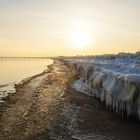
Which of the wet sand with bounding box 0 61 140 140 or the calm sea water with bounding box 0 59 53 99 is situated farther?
the calm sea water with bounding box 0 59 53 99

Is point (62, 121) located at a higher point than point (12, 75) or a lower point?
higher

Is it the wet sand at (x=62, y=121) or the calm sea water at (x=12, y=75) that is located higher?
the wet sand at (x=62, y=121)

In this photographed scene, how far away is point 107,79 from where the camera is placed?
73.4 ft

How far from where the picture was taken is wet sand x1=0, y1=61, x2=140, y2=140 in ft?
46.8

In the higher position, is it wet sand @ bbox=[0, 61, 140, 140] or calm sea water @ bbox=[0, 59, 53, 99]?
wet sand @ bbox=[0, 61, 140, 140]

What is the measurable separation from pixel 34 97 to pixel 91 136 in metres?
11.4

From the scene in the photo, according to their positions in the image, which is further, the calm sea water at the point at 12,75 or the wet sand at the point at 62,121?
the calm sea water at the point at 12,75

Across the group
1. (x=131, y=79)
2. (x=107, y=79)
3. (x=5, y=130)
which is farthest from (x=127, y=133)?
(x=107, y=79)

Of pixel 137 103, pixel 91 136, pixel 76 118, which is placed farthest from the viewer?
pixel 76 118

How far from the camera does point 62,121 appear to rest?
1686 cm

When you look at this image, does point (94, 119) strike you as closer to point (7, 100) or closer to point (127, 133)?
point (127, 133)

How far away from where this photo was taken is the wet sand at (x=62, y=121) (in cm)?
1426

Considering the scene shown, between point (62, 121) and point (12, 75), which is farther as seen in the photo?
point (12, 75)

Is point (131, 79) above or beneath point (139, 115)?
above
